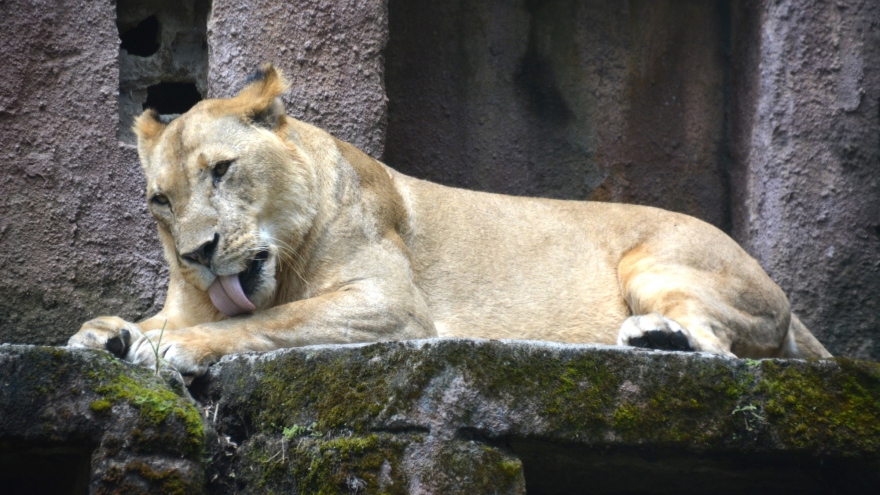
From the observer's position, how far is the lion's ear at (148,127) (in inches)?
195

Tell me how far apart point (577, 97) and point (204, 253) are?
10.6 feet

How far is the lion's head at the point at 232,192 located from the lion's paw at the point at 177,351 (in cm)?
40

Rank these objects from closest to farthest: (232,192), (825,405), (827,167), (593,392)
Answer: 1. (593,392)
2. (825,405)
3. (232,192)
4. (827,167)

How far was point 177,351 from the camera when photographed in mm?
3699

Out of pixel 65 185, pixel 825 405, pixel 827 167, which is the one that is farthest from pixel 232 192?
pixel 827 167

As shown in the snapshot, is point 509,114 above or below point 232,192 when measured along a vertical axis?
below

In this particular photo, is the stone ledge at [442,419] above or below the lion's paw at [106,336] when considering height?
above

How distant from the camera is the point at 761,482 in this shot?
3.56 m

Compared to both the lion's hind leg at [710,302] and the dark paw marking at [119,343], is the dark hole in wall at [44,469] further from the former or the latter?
the lion's hind leg at [710,302]

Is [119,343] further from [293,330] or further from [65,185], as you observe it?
[65,185]

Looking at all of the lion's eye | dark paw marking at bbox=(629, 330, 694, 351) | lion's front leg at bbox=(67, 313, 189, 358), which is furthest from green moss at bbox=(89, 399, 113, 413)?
dark paw marking at bbox=(629, 330, 694, 351)

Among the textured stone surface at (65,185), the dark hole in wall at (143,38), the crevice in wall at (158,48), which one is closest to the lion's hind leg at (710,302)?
the textured stone surface at (65,185)

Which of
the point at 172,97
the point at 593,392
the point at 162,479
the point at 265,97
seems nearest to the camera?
the point at 162,479

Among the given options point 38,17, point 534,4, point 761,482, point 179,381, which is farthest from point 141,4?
point 761,482
